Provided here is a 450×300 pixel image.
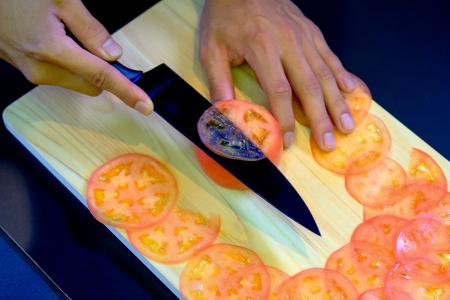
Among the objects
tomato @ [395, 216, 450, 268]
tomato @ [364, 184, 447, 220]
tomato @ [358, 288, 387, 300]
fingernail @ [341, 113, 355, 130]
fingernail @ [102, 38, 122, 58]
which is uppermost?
fingernail @ [102, 38, 122, 58]

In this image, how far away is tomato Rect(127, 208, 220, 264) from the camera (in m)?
1.12

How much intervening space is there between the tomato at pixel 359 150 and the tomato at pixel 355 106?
0.01 metres

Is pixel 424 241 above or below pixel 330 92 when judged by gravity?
below

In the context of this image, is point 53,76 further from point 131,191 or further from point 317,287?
point 317,287

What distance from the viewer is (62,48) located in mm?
1113

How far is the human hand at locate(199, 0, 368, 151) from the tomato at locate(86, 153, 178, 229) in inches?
8.2

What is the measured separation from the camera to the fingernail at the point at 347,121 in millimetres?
1245

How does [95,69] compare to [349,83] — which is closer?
[95,69]

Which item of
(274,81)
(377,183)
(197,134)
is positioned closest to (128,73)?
(197,134)

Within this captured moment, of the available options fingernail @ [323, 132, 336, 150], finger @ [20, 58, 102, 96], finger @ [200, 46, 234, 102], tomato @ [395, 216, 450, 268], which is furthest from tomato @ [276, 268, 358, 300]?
finger @ [20, 58, 102, 96]

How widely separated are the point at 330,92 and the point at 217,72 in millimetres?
237

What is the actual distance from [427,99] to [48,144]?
2.80ft

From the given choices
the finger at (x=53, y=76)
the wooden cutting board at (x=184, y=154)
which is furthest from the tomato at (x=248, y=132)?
the finger at (x=53, y=76)

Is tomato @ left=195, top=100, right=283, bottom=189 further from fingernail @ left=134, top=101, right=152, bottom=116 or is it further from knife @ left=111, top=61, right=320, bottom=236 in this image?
fingernail @ left=134, top=101, right=152, bottom=116
